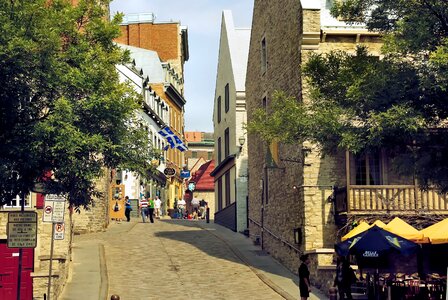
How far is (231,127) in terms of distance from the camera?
129 feet

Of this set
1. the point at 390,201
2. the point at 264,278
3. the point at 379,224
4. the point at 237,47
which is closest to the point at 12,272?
the point at 264,278

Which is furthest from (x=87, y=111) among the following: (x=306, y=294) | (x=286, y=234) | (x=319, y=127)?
(x=286, y=234)

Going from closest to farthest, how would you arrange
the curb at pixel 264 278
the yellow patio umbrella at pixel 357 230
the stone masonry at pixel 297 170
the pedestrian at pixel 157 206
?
the yellow patio umbrella at pixel 357 230 → the curb at pixel 264 278 → the stone masonry at pixel 297 170 → the pedestrian at pixel 157 206

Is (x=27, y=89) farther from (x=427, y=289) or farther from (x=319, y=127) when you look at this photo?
(x=427, y=289)

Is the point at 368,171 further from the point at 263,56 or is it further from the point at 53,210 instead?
the point at 53,210

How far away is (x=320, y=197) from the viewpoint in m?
24.8

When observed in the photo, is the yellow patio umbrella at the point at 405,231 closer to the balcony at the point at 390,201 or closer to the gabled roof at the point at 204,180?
the balcony at the point at 390,201

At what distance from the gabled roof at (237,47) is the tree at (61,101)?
767 inches

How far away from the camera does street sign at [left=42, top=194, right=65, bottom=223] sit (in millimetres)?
17969

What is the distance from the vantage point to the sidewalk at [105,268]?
73.9 feet

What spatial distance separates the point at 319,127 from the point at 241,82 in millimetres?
20700

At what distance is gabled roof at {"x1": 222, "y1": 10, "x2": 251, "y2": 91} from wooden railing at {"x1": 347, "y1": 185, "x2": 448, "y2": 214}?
15.2 metres

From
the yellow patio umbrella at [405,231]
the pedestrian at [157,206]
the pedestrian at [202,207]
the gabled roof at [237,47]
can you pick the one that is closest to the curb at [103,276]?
the yellow patio umbrella at [405,231]

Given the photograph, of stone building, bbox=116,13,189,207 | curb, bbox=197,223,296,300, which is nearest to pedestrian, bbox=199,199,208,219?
stone building, bbox=116,13,189,207
